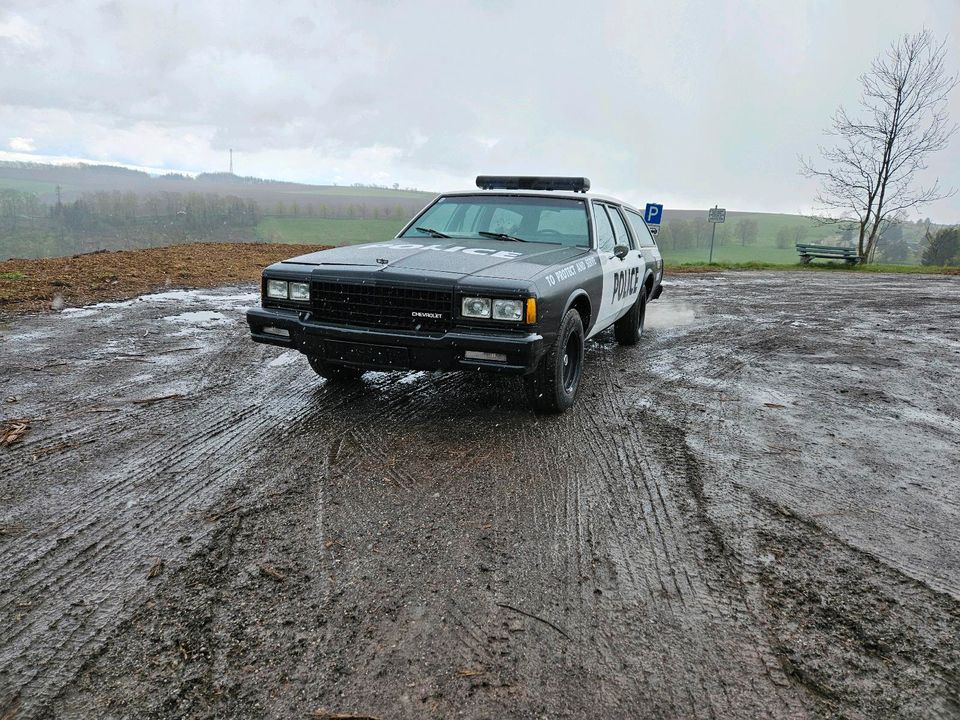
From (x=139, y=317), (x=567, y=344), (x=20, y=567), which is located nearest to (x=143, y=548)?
(x=20, y=567)

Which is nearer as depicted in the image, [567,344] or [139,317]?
[567,344]

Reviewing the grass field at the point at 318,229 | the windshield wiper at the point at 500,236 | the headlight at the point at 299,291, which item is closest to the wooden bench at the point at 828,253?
the windshield wiper at the point at 500,236

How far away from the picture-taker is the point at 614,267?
5.22 m

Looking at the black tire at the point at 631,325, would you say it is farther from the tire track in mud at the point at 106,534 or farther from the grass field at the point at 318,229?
the grass field at the point at 318,229

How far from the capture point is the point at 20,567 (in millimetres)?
2250

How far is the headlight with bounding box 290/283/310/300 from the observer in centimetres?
394

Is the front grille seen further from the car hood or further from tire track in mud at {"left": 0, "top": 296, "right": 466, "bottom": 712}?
tire track in mud at {"left": 0, "top": 296, "right": 466, "bottom": 712}

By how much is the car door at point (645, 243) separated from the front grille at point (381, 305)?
11.9 ft

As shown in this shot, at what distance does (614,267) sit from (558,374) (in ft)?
5.55

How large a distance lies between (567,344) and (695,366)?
2.21 m

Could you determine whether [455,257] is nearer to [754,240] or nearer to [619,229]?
[619,229]

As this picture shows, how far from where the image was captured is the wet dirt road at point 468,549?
5.76ft

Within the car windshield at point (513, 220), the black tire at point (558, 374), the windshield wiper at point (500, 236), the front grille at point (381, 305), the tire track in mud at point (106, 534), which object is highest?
the car windshield at point (513, 220)

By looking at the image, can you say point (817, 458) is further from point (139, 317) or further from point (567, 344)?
point (139, 317)
